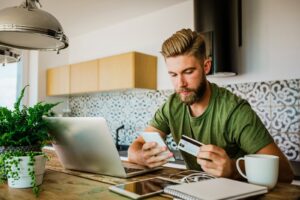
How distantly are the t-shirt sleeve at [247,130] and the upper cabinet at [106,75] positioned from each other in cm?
194

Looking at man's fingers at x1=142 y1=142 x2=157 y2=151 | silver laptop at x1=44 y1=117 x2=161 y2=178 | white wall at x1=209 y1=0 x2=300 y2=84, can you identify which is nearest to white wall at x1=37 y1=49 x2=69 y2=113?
white wall at x1=209 y1=0 x2=300 y2=84

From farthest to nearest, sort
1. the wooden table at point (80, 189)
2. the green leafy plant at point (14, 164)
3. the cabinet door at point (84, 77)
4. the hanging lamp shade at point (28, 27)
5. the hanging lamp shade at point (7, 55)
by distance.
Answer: the cabinet door at point (84, 77) < the hanging lamp shade at point (7, 55) < the hanging lamp shade at point (28, 27) < the green leafy plant at point (14, 164) < the wooden table at point (80, 189)

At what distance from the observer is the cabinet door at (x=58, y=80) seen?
4.20 metres

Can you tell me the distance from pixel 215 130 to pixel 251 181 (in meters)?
0.51

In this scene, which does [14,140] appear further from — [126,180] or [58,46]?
[58,46]

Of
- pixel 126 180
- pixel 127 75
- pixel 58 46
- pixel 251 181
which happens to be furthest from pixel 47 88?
pixel 251 181

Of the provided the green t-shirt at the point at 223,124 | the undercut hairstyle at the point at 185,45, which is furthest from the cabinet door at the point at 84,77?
the undercut hairstyle at the point at 185,45

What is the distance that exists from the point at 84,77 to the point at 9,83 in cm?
137

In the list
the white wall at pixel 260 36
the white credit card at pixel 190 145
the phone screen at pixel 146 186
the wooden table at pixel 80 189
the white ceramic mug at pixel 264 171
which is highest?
the white wall at pixel 260 36

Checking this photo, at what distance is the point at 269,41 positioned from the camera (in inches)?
101

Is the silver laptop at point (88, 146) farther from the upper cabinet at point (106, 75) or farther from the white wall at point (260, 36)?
the upper cabinet at point (106, 75)

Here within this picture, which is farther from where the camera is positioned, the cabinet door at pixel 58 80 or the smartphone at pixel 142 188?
the cabinet door at pixel 58 80

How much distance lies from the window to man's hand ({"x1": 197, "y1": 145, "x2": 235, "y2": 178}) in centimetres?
406

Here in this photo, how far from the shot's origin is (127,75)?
3303 millimetres
